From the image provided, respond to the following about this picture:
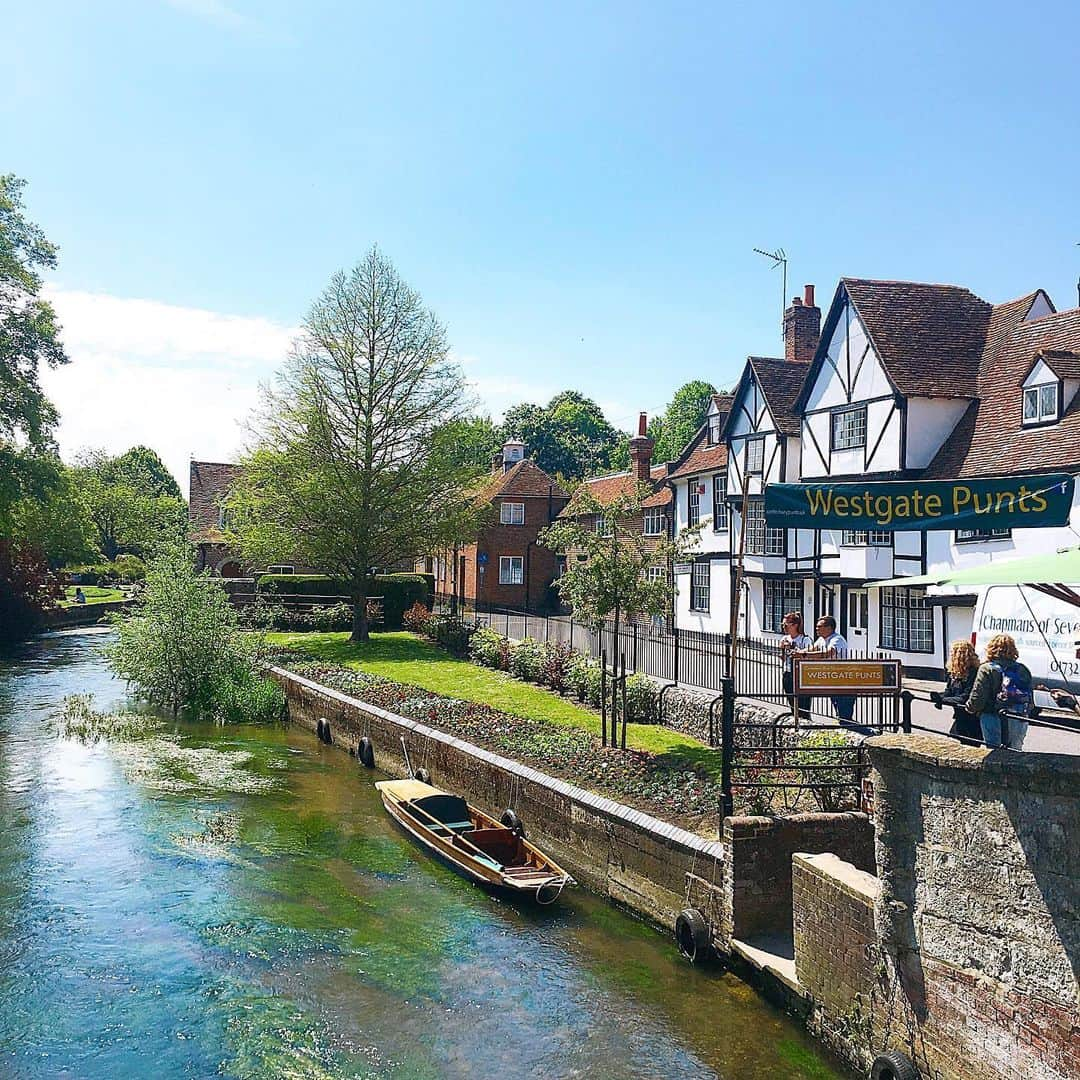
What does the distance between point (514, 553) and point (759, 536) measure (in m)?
20.4

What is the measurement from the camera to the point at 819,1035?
9148 millimetres

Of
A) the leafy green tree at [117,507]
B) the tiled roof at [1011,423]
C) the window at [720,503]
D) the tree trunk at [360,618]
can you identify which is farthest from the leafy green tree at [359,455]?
the leafy green tree at [117,507]

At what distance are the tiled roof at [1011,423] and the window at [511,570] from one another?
27786 mm

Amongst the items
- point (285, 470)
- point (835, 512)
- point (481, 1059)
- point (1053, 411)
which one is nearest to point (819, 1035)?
point (481, 1059)

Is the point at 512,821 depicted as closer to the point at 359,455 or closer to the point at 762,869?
the point at 762,869

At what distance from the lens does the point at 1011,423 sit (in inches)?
962

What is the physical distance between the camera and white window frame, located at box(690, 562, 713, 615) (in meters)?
35.9

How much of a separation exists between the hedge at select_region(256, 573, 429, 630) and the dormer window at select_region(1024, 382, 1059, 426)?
84.2 feet

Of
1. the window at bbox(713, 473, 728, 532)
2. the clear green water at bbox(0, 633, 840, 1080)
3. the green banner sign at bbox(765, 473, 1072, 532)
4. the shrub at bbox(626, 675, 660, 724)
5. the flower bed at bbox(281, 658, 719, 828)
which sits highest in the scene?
the window at bbox(713, 473, 728, 532)

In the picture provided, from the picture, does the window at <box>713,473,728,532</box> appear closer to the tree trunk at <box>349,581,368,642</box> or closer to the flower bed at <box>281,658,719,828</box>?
the tree trunk at <box>349,581,368,642</box>

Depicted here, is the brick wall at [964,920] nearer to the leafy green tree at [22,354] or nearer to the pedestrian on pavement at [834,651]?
the pedestrian on pavement at [834,651]

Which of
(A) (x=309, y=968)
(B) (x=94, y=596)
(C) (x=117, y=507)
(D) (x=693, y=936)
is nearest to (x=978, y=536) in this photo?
(D) (x=693, y=936)

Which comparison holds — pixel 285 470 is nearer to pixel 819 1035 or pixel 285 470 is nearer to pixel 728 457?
pixel 728 457

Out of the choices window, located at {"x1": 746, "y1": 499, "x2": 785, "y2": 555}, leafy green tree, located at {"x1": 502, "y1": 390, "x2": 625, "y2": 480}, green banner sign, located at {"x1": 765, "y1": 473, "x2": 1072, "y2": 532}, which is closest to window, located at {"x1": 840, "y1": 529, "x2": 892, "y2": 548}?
window, located at {"x1": 746, "y1": 499, "x2": 785, "y2": 555}
